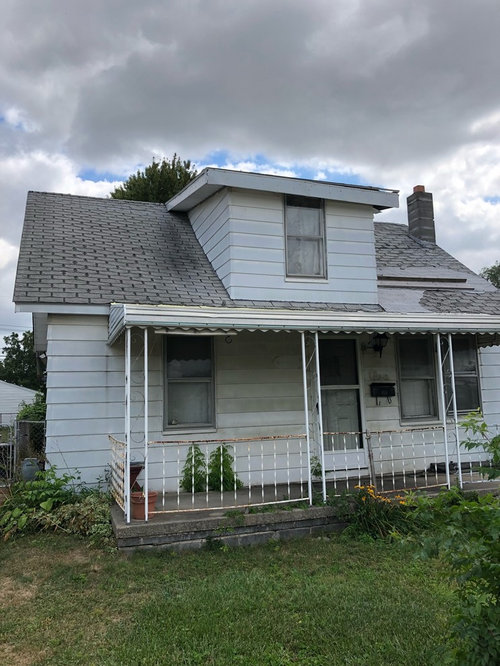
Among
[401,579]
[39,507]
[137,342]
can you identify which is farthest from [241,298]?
[401,579]

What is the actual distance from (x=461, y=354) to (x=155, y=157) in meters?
15.2

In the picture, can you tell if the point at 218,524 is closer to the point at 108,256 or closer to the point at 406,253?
the point at 108,256

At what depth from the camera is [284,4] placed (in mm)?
8711

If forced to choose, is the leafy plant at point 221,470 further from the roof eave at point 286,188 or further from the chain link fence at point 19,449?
the roof eave at point 286,188

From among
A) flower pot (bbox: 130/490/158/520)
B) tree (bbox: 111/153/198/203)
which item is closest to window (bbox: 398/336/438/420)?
flower pot (bbox: 130/490/158/520)

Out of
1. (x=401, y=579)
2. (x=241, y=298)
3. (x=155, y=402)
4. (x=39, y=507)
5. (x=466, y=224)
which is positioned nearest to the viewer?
(x=401, y=579)

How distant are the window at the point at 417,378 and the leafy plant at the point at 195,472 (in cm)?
361

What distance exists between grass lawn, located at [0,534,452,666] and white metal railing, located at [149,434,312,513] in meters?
1.05

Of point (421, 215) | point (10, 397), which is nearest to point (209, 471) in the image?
point (421, 215)

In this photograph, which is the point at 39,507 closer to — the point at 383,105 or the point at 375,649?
the point at 375,649

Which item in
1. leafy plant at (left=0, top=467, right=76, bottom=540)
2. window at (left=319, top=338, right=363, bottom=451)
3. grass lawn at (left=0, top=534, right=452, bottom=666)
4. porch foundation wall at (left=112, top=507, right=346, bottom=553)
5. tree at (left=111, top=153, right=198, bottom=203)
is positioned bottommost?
grass lawn at (left=0, top=534, right=452, bottom=666)

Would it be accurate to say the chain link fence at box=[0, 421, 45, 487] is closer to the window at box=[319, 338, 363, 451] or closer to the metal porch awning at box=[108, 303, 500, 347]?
the metal porch awning at box=[108, 303, 500, 347]

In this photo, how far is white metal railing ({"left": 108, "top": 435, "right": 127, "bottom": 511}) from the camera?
5691mm

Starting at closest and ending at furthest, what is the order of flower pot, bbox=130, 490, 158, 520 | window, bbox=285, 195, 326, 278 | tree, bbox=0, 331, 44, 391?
flower pot, bbox=130, 490, 158, 520 < window, bbox=285, 195, 326, 278 < tree, bbox=0, 331, 44, 391
